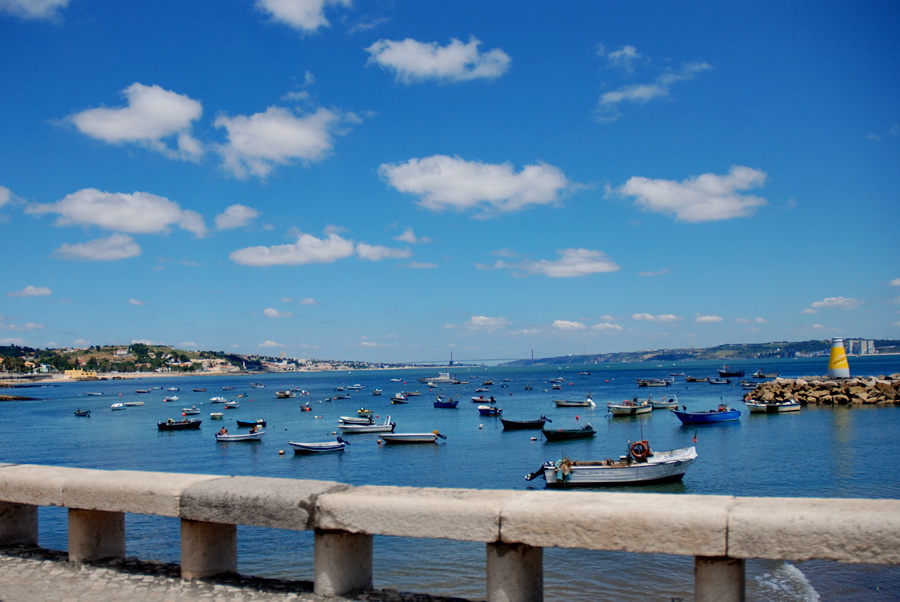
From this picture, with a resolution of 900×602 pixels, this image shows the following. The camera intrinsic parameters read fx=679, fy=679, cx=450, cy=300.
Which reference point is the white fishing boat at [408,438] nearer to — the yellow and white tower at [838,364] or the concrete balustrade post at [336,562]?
the concrete balustrade post at [336,562]

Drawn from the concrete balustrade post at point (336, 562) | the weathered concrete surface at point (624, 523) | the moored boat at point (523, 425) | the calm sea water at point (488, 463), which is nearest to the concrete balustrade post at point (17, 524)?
the concrete balustrade post at point (336, 562)

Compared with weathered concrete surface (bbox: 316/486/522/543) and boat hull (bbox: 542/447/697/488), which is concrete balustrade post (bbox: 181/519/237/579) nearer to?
weathered concrete surface (bbox: 316/486/522/543)

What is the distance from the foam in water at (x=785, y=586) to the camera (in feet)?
49.9

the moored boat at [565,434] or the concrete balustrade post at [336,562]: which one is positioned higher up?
the concrete balustrade post at [336,562]

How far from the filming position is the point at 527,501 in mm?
5086

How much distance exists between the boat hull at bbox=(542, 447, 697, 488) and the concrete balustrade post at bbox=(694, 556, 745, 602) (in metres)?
28.8

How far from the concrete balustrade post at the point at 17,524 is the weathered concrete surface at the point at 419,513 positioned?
157 inches

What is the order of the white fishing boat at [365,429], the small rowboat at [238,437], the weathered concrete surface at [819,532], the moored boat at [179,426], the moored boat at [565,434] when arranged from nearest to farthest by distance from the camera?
the weathered concrete surface at [819,532]
the moored boat at [565,434]
the small rowboat at [238,437]
the white fishing boat at [365,429]
the moored boat at [179,426]

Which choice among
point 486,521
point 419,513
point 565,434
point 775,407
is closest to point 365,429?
point 565,434

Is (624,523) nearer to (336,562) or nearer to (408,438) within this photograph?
(336,562)

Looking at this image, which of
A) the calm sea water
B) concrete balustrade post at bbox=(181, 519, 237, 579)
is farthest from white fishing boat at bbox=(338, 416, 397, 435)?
concrete balustrade post at bbox=(181, 519, 237, 579)

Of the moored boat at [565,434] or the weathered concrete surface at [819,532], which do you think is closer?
the weathered concrete surface at [819,532]

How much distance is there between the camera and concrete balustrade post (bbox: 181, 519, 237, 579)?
6074 millimetres

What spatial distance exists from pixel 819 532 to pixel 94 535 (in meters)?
6.35
